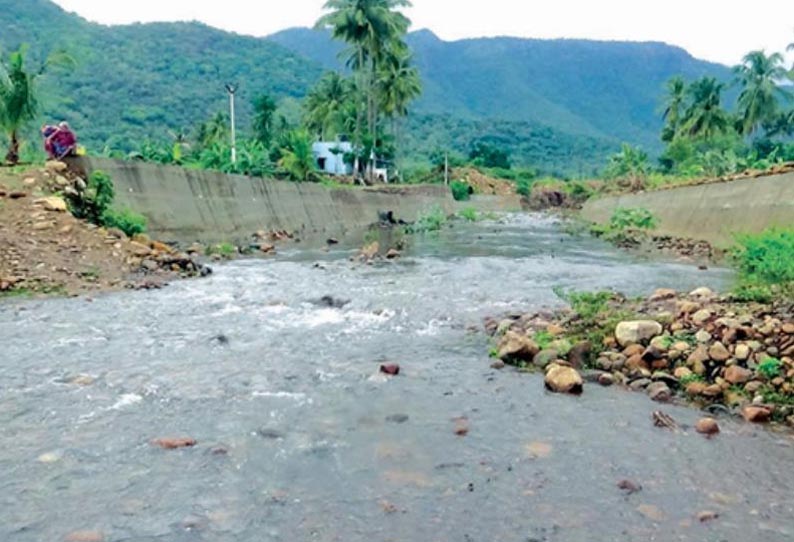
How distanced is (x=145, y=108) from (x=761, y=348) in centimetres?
7721

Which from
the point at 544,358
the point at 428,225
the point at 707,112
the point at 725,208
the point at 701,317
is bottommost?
the point at 428,225

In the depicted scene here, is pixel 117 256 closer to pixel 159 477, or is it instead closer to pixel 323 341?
pixel 323 341

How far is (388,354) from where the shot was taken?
8086 millimetres

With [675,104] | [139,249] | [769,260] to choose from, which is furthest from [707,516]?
[675,104]

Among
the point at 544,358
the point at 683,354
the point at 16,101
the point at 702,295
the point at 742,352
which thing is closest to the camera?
the point at 742,352

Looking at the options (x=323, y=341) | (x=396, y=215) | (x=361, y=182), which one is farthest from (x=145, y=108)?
(x=323, y=341)

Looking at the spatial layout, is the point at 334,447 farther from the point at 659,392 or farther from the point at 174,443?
the point at 659,392

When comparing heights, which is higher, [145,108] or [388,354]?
[145,108]

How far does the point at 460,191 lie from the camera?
204 ft

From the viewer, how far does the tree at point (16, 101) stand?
729 inches

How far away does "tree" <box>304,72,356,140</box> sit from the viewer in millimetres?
62500

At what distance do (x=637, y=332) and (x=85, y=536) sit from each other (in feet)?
19.0

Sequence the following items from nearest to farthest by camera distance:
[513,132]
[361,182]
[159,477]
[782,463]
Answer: [159,477] < [782,463] < [361,182] < [513,132]

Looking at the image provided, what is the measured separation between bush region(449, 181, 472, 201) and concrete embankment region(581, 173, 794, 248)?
31705 mm
